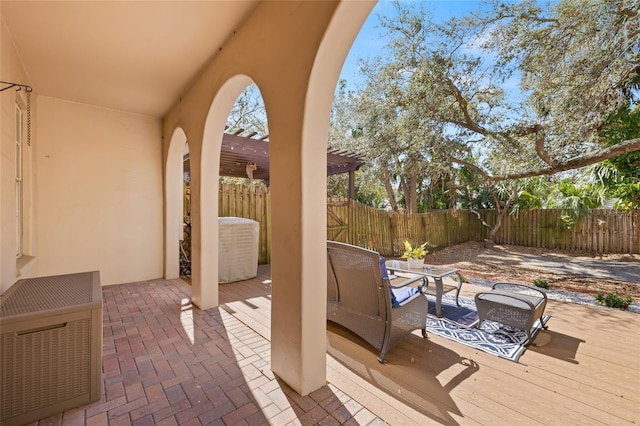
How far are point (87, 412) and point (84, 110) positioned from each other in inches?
190

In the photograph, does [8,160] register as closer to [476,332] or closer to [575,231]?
[476,332]

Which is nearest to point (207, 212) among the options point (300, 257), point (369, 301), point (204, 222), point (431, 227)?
point (204, 222)

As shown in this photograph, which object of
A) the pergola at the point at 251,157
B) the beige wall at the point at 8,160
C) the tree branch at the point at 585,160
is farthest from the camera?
the pergola at the point at 251,157

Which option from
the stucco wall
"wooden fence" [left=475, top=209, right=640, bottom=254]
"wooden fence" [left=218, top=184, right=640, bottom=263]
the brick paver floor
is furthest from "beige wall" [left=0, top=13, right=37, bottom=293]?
"wooden fence" [left=475, top=209, right=640, bottom=254]

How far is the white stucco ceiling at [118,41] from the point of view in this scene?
2.51 meters

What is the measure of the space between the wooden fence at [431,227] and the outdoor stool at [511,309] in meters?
4.75

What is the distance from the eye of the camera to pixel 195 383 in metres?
2.23

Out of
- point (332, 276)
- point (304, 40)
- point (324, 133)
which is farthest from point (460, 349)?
point (304, 40)

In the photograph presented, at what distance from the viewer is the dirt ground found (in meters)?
5.84

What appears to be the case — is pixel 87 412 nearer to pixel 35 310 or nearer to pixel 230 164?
pixel 35 310

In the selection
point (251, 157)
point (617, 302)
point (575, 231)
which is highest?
point (251, 157)

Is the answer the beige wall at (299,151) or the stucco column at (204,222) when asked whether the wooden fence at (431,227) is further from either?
the beige wall at (299,151)

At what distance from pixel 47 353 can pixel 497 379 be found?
3362 millimetres

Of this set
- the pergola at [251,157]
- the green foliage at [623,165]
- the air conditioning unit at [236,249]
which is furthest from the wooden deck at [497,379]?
the green foliage at [623,165]
